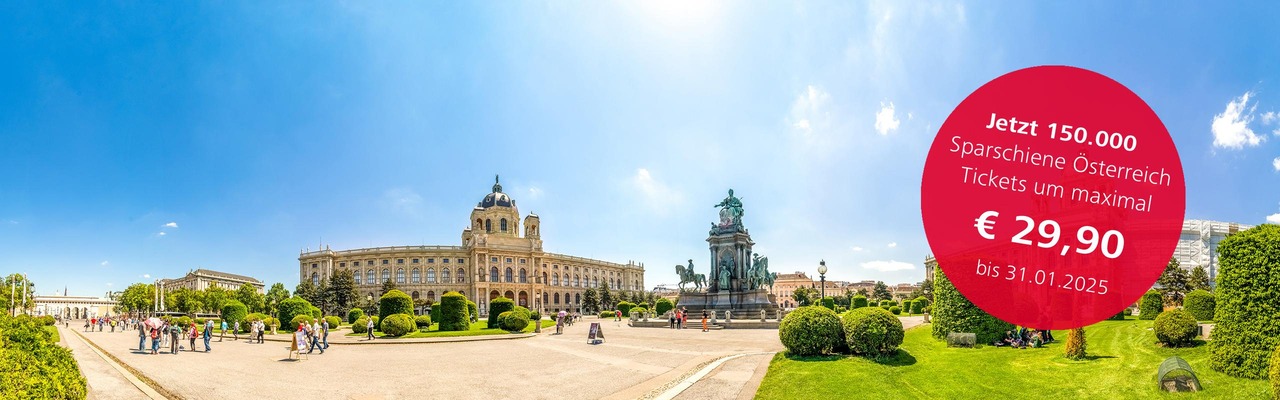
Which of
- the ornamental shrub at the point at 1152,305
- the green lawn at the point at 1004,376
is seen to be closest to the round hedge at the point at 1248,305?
the green lawn at the point at 1004,376

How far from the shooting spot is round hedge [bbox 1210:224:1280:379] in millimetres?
10031

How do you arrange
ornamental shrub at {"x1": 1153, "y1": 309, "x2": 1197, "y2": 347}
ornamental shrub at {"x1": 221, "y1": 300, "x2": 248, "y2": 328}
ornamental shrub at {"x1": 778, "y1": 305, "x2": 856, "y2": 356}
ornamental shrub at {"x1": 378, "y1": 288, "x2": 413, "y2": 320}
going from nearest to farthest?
ornamental shrub at {"x1": 1153, "y1": 309, "x2": 1197, "y2": 347}
ornamental shrub at {"x1": 778, "y1": 305, "x2": 856, "y2": 356}
ornamental shrub at {"x1": 378, "y1": 288, "x2": 413, "y2": 320}
ornamental shrub at {"x1": 221, "y1": 300, "x2": 248, "y2": 328}

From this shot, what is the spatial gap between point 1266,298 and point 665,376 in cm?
1093

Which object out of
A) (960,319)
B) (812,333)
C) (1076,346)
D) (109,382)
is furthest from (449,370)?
(1076,346)

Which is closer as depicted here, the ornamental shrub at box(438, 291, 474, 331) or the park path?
the park path

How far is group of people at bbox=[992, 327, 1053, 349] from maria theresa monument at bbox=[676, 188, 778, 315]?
76.9ft

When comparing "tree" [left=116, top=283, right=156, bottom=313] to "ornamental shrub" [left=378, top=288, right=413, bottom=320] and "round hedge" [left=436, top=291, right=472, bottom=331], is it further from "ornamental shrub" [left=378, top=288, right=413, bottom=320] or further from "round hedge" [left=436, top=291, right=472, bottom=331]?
"round hedge" [left=436, top=291, right=472, bottom=331]

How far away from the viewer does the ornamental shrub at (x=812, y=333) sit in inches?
592

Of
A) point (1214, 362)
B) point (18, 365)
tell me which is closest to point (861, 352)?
point (1214, 362)

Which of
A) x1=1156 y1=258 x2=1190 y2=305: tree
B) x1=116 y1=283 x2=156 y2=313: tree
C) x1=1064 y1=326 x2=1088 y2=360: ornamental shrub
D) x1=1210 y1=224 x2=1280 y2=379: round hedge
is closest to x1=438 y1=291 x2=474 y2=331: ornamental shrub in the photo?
x1=1064 y1=326 x2=1088 y2=360: ornamental shrub

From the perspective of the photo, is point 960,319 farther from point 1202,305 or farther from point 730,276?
point 730,276

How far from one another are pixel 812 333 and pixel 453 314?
25.6m

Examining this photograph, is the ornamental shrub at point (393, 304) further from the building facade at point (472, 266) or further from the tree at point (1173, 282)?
the building facade at point (472, 266)

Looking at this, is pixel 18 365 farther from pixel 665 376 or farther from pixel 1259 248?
pixel 1259 248
